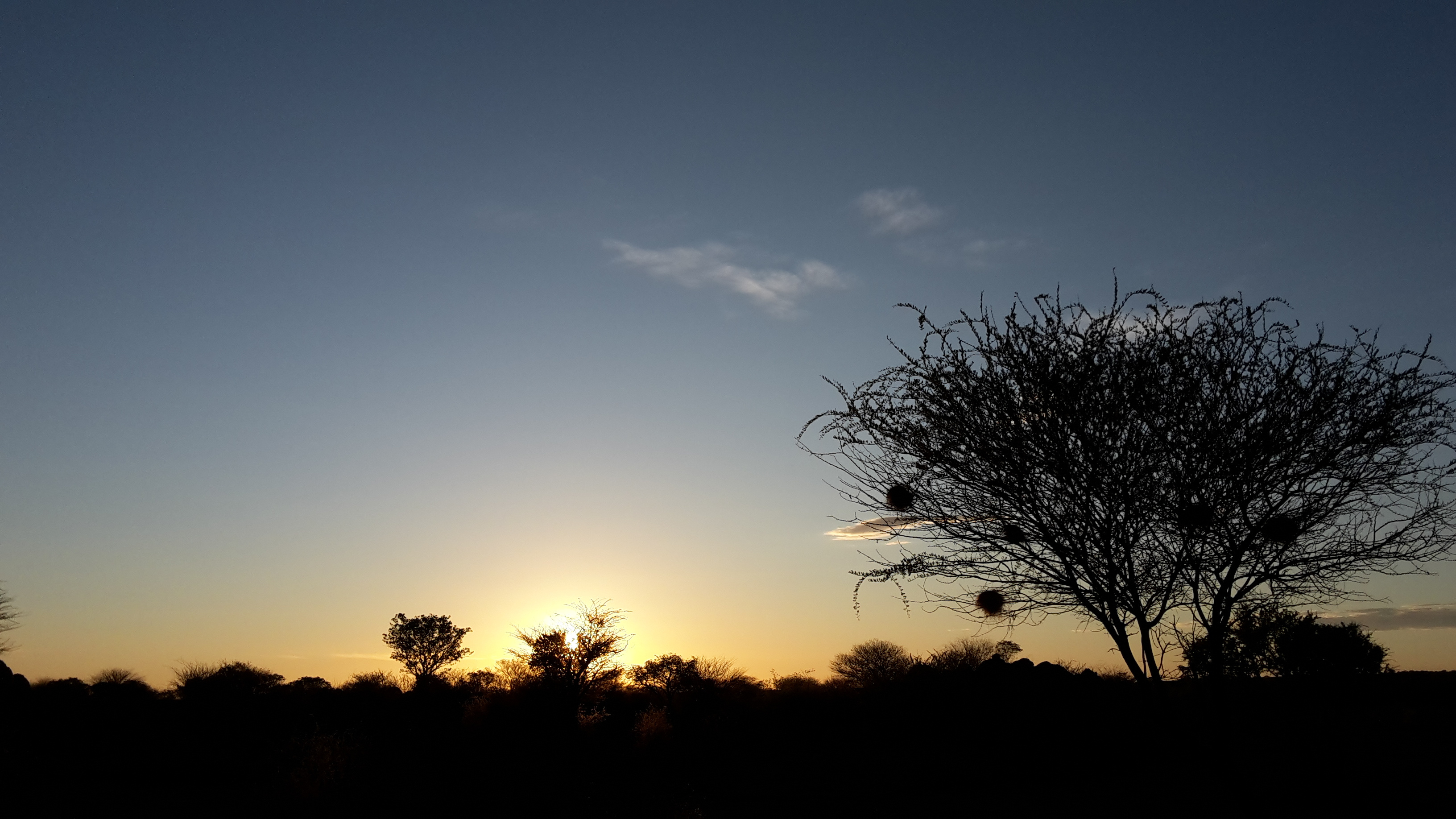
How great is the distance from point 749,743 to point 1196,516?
16.6 meters

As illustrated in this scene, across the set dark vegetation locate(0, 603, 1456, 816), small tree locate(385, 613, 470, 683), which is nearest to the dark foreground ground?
dark vegetation locate(0, 603, 1456, 816)

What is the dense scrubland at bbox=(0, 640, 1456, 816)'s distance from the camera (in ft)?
33.3

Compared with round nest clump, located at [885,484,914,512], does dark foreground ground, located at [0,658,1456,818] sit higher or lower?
lower

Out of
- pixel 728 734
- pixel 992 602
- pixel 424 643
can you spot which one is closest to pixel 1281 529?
pixel 992 602

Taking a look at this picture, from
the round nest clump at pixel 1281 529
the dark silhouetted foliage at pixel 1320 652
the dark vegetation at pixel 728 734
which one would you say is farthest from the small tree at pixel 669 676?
the round nest clump at pixel 1281 529

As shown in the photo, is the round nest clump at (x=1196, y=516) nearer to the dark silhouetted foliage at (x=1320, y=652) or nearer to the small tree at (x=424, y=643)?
the dark silhouetted foliage at (x=1320, y=652)

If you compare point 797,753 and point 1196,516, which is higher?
point 1196,516

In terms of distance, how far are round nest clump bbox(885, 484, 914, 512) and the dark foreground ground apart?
3266 millimetres

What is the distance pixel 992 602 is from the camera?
27.9 ft

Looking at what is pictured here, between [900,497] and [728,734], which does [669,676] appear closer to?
[728,734]

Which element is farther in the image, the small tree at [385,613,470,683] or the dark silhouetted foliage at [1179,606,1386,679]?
the small tree at [385,613,470,683]

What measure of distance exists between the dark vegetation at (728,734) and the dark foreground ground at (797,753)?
0.24ft

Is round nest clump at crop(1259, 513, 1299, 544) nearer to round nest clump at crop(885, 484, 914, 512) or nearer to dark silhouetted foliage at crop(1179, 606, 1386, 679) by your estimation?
round nest clump at crop(885, 484, 914, 512)

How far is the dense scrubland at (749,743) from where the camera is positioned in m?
10.2
